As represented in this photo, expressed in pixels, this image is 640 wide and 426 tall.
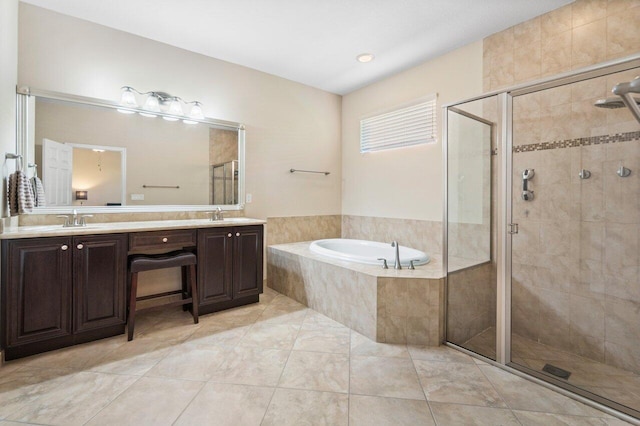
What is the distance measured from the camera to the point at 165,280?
2.96 metres

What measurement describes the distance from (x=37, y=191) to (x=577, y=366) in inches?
158

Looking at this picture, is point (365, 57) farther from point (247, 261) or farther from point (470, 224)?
point (247, 261)

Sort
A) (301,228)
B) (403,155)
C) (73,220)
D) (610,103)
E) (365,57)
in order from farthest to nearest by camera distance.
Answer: (301,228) < (403,155) < (365,57) < (73,220) < (610,103)

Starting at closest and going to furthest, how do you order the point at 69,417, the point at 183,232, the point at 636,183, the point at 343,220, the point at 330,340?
the point at 69,417 → the point at 636,183 → the point at 330,340 → the point at 183,232 → the point at 343,220

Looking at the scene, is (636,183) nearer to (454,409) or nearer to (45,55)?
(454,409)

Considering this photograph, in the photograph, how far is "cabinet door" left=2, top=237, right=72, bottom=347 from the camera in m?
1.90

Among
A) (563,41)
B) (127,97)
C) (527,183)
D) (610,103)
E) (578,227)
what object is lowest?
(578,227)

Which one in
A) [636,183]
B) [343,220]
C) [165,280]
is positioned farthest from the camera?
[343,220]

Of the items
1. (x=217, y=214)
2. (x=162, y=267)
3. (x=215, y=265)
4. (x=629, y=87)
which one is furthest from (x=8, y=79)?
(x=629, y=87)

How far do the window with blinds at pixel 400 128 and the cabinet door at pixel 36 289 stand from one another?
321 cm

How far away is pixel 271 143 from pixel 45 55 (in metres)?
2.10

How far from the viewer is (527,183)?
2.29 meters

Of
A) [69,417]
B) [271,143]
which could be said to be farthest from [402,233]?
[69,417]

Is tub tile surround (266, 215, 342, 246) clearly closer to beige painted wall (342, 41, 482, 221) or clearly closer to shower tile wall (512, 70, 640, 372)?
beige painted wall (342, 41, 482, 221)
